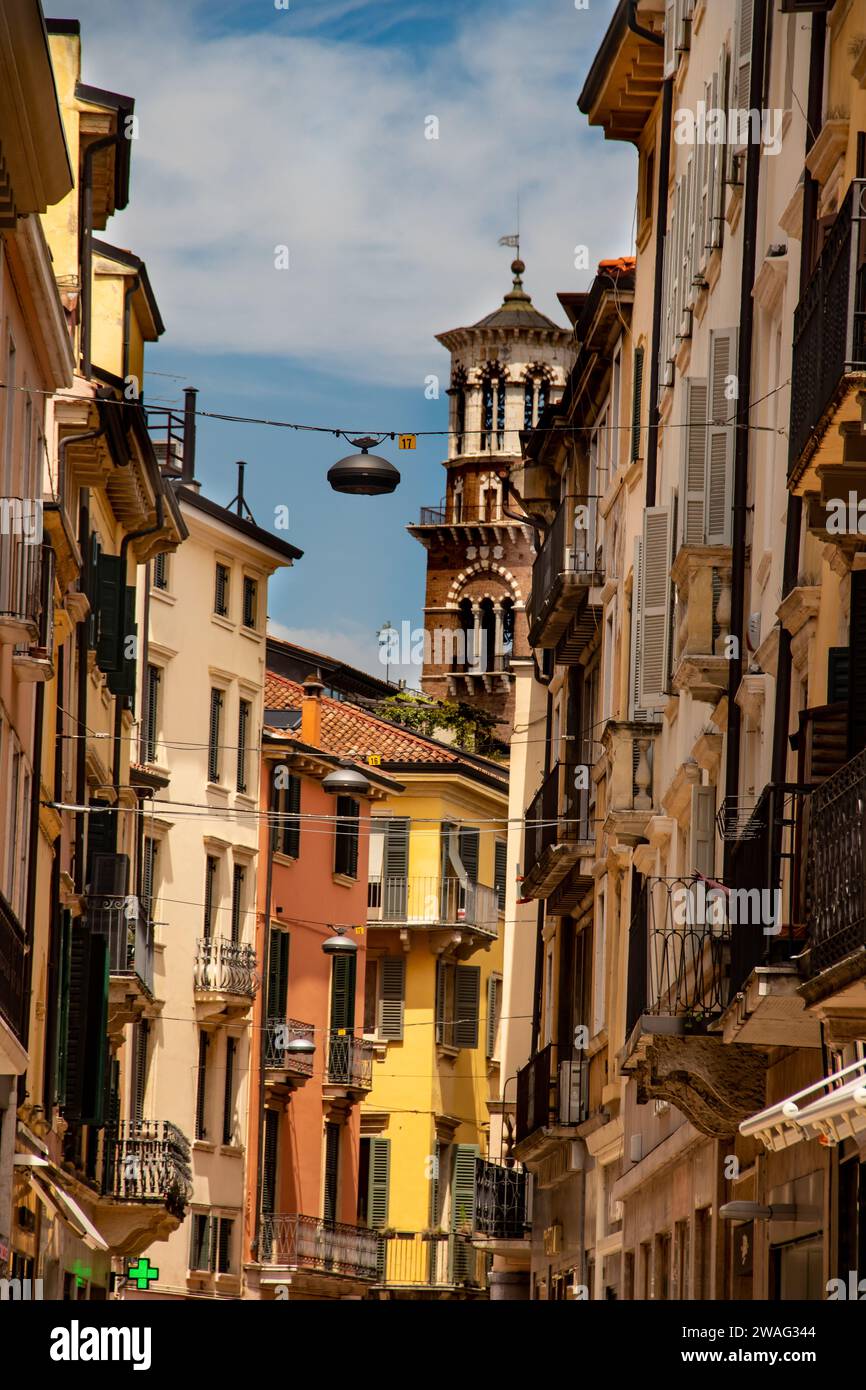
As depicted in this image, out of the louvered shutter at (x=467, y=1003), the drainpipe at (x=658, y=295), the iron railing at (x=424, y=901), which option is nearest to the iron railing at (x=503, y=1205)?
the drainpipe at (x=658, y=295)

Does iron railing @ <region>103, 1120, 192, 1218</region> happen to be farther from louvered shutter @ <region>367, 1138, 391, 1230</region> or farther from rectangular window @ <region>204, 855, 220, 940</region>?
louvered shutter @ <region>367, 1138, 391, 1230</region>

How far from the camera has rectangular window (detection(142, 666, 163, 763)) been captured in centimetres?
5462

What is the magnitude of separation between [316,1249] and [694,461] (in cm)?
3824

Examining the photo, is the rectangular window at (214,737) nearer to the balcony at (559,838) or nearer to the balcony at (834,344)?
the balcony at (559,838)

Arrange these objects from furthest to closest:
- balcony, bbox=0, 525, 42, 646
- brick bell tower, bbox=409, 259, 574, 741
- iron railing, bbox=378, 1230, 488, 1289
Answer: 1. brick bell tower, bbox=409, 259, 574, 741
2. iron railing, bbox=378, 1230, 488, 1289
3. balcony, bbox=0, 525, 42, 646

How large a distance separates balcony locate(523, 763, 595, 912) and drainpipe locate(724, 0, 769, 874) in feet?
42.2

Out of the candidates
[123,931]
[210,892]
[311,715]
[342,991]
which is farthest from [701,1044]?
[311,715]

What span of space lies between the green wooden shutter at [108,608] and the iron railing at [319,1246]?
78.9 feet

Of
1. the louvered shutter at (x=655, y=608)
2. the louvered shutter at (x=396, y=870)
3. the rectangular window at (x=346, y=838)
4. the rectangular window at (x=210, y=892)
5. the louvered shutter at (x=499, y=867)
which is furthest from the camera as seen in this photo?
the louvered shutter at (x=499, y=867)

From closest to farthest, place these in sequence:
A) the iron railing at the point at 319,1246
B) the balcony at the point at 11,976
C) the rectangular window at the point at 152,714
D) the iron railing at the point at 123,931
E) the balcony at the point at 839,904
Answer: the balcony at the point at 839,904
the balcony at the point at 11,976
the iron railing at the point at 123,931
the rectangular window at the point at 152,714
the iron railing at the point at 319,1246

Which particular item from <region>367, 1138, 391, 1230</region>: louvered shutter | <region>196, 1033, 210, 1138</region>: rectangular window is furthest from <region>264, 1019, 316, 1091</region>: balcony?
<region>367, 1138, 391, 1230</region>: louvered shutter

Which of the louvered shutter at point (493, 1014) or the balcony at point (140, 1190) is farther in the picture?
the louvered shutter at point (493, 1014)

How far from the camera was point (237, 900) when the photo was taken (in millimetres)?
58531

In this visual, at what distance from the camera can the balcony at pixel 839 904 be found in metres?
15.3
